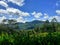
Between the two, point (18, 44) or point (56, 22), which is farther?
point (56, 22)

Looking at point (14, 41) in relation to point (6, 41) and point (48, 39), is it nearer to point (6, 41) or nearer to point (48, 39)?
point (6, 41)

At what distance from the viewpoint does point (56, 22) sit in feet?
189

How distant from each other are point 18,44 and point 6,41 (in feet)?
3.34

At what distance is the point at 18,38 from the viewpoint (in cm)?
1429

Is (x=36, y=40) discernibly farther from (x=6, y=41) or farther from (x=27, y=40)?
(x=6, y=41)

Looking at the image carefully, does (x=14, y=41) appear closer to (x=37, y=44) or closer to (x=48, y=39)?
(x=37, y=44)

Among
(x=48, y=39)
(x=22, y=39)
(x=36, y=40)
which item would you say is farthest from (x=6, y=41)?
(x=48, y=39)

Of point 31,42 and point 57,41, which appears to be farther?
point 57,41

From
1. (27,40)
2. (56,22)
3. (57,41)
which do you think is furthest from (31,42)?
(56,22)

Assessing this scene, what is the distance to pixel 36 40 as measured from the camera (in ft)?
46.2

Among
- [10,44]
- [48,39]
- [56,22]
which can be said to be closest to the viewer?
[10,44]

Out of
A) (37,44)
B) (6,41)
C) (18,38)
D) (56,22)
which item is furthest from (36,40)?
(56,22)

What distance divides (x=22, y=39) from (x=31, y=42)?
0.75 meters

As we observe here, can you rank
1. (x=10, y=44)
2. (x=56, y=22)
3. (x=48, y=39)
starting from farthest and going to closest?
(x=56, y=22) < (x=48, y=39) < (x=10, y=44)
